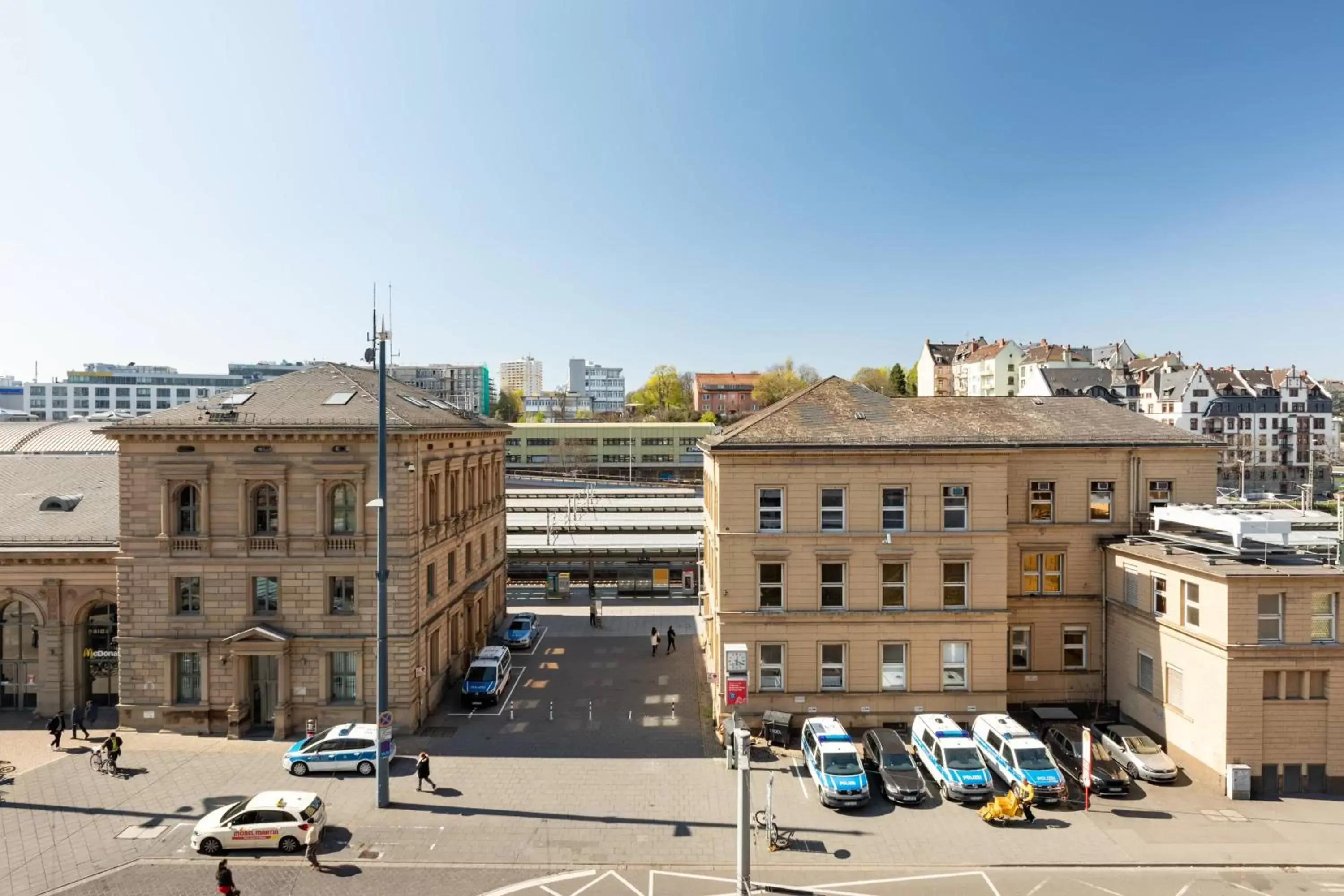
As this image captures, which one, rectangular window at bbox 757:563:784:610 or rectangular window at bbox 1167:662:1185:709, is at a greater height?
rectangular window at bbox 757:563:784:610

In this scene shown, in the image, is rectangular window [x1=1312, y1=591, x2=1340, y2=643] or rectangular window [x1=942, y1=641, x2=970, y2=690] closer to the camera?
rectangular window [x1=1312, y1=591, x2=1340, y2=643]

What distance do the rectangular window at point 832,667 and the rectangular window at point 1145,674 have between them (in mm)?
11413

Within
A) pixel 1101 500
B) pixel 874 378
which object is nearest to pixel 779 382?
pixel 874 378

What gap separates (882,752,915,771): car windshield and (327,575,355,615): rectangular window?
67.4ft

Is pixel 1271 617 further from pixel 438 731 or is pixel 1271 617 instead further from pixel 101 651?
Result: pixel 101 651

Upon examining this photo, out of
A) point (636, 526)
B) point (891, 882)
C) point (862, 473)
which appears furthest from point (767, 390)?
point (891, 882)

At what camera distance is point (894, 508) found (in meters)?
29.9

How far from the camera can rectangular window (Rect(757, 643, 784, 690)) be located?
29719 mm

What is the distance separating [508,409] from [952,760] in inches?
5706

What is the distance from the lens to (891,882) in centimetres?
1958

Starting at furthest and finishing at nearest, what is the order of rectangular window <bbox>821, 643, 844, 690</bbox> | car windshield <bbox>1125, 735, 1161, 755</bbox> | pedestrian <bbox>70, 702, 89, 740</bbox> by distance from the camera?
rectangular window <bbox>821, 643, 844, 690</bbox> → pedestrian <bbox>70, 702, 89, 740</bbox> → car windshield <bbox>1125, 735, 1161, 755</bbox>

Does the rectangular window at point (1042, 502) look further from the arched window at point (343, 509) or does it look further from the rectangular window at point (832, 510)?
the arched window at point (343, 509)

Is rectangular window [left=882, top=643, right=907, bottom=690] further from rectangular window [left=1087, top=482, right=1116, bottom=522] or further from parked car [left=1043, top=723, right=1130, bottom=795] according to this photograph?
rectangular window [left=1087, top=482, right=1116, bottom=522]

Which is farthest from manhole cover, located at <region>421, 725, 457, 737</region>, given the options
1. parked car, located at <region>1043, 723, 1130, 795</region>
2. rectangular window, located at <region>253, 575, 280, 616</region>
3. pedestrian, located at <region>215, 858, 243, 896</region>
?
parked car, located at <region>1043, 723, 1130, 795</region>
